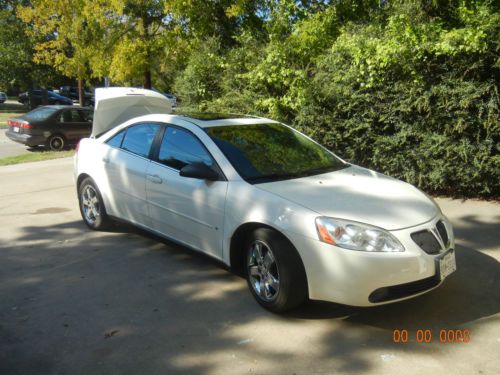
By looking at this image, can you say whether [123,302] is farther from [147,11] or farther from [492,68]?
[147,11]

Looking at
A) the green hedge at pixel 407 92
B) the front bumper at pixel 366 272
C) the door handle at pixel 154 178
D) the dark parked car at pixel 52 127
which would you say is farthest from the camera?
the dark parked car at pixel 52 127

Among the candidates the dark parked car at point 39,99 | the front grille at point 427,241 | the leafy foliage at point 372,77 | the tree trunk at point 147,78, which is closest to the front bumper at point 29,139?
the tree trunk at point 147,78

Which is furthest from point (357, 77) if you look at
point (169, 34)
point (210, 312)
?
point (169, 34)

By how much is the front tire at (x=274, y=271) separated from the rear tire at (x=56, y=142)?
1246 cm

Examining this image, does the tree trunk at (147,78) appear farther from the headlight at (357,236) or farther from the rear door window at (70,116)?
the headlight at (357,236)

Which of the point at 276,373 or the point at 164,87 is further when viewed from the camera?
the point at 164,87

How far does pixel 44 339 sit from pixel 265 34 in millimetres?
A: 8702

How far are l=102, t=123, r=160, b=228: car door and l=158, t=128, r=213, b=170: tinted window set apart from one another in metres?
0.24

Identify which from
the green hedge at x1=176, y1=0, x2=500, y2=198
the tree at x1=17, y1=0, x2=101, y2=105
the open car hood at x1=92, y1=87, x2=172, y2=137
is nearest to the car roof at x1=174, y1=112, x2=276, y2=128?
the green hedge at x1=176, y1=0, x2=500, y2=198

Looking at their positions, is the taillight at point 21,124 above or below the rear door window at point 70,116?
below

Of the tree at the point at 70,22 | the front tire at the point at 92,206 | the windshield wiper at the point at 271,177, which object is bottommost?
the front tire at the point at 92,206

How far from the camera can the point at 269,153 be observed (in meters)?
4.77

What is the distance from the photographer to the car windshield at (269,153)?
176 inches

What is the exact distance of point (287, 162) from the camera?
15.5ft
